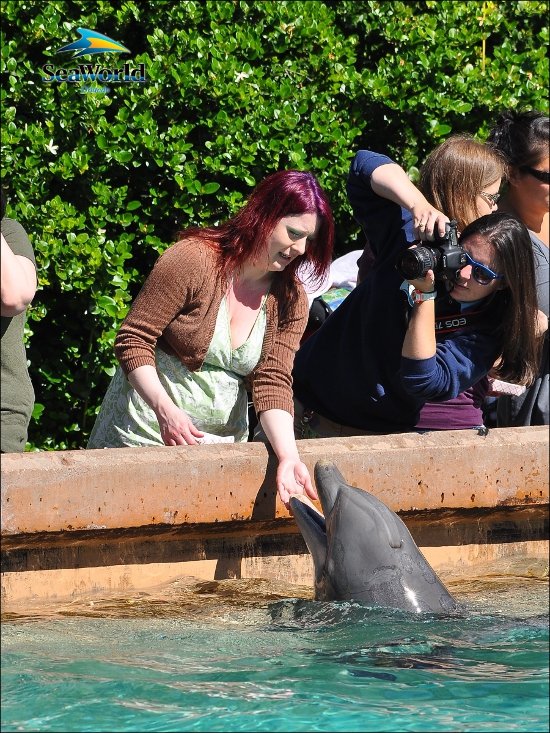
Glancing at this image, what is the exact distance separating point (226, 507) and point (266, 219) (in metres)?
1.04

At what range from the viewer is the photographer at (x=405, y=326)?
12.4 feet

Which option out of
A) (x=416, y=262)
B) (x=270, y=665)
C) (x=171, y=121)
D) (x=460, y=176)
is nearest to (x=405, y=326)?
(x=416, y=262)

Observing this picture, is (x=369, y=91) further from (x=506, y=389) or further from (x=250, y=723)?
(x=250, y=723)

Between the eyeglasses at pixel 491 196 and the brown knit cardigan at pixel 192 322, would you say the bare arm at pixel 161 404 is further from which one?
the eyeglasses at pixel 491 196

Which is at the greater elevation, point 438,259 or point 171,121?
point 171,121

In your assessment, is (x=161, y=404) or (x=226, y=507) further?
(x=226, y=507)

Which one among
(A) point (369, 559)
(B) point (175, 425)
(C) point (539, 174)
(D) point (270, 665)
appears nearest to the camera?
(D) point (270, 665)

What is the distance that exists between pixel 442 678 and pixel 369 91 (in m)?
3.63

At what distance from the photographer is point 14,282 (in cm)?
325

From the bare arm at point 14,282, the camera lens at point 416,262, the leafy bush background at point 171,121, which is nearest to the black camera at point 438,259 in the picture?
the camera lens at point 416,262

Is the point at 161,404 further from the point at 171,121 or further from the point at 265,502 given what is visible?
the point at 171,121

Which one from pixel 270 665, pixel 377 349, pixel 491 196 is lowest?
pixel 270 665

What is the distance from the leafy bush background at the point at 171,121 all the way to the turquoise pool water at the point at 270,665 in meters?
1.98

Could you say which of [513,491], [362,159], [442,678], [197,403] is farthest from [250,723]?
[362,159]
